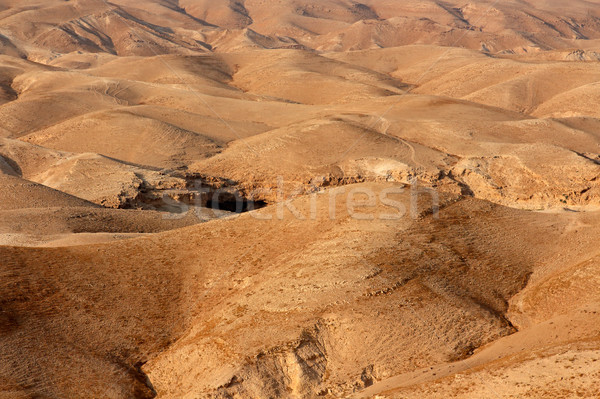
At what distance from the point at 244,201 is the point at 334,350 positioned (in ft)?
50.0

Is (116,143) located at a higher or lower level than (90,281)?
lower

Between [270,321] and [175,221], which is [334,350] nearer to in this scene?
[270,321]

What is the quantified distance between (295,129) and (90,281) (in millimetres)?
18202

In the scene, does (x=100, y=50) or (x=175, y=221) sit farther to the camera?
(x=100, y=50)

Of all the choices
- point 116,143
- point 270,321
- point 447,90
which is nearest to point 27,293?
point 270,321

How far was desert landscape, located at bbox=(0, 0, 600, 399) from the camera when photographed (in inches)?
384

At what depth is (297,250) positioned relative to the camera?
1317 centimetres

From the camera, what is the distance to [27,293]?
11508mm

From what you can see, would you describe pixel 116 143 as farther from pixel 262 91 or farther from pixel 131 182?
pixel 262 91

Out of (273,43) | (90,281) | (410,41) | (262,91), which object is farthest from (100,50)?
(90,281)

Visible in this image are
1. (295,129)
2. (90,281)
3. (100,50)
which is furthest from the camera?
(100,50)

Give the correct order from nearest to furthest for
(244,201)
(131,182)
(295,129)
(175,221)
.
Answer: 1. (175,221)
2. (131,182)
3. (244,201)
4. (295,129)

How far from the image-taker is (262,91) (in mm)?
49812

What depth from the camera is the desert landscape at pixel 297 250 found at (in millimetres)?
9758
